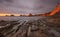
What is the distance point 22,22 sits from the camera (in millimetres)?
3506

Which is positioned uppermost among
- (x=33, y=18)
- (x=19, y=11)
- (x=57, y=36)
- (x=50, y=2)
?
(x=50, y=2)

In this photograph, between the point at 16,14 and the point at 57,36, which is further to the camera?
the point at 16,14

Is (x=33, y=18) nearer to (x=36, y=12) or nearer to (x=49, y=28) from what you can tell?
(x=36, y=12)

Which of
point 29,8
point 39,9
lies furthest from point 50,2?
point 29,8

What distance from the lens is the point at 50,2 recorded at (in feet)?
11.1

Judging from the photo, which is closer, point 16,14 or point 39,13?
A: point 16,14

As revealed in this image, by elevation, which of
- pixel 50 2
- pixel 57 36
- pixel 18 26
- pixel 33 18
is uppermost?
pixel 50 2

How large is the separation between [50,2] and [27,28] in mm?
1094

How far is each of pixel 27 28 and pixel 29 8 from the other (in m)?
0.63

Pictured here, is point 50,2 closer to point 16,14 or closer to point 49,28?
point 49,28

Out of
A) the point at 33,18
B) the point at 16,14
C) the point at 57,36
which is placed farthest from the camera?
the point at 33,18

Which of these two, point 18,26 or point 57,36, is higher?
point 18,26

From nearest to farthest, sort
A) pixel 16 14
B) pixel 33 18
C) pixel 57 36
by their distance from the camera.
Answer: pixel 57 36
pixel 16 14
pixel 33 18

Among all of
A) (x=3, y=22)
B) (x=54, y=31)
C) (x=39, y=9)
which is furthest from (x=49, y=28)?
(x=3, y=22)
